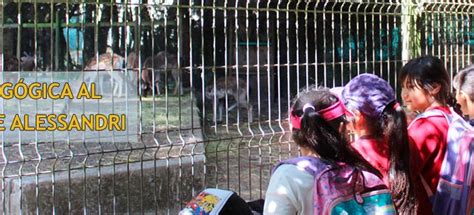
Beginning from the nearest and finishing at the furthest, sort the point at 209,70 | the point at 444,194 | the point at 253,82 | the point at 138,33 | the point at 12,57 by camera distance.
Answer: the point at 444,194 < the point at 12,57 < the point at 138,33 < the point at 209,70 < the point at 253,82

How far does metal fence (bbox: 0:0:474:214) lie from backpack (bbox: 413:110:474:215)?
1.75 m

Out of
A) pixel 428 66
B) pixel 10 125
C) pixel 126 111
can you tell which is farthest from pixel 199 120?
pixel 428 66

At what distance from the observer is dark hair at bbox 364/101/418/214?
9.80 feet

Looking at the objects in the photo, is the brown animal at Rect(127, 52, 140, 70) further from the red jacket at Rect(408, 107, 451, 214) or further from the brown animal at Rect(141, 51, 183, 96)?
the red jacket at Rect(408, 107, 451, 214)

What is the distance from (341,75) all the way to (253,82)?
88 centimetres

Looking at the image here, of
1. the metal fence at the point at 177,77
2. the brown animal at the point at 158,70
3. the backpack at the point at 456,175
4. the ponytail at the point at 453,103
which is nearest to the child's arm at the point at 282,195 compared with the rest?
the backpack at the point at 456,175

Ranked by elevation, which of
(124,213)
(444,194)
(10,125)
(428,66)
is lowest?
(124,213)

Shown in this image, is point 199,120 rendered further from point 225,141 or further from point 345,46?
point 345,46

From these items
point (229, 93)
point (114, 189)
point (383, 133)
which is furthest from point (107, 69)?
point (383, 133)

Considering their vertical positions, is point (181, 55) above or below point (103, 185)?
above

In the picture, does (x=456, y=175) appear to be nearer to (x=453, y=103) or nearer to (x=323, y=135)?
(x=453, y=103)

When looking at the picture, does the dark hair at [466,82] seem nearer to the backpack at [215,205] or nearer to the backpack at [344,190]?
the backpack at [344,190]

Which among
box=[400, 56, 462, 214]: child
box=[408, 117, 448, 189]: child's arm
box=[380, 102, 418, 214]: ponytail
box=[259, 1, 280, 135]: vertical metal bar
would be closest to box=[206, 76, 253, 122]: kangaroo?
box=[259, 1, 280, 135]: vertical metal bar

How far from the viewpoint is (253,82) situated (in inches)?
198
